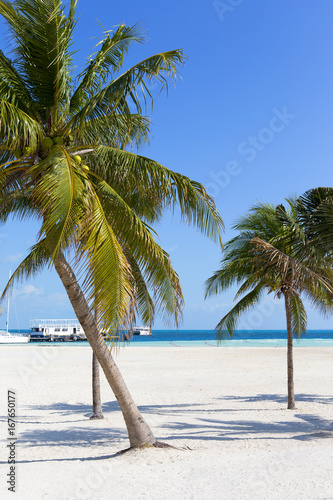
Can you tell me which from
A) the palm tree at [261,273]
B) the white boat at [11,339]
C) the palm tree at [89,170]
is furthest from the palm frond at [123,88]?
the white boat at [11,339]

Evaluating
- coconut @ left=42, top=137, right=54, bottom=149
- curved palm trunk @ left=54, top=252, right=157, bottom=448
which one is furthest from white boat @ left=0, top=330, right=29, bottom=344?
coconut @ left=42, top=137, right=54, bottom=149

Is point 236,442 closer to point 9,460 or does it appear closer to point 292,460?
point 292,460

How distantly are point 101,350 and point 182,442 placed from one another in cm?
271

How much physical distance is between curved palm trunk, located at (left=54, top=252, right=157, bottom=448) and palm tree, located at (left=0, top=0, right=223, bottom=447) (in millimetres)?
16

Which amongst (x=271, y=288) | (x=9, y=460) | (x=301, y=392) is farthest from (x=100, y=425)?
(x=301, y=392)

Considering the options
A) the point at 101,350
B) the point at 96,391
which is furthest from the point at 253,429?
the point at 101,350

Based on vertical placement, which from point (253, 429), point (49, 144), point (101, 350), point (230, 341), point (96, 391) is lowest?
point (230, 341)

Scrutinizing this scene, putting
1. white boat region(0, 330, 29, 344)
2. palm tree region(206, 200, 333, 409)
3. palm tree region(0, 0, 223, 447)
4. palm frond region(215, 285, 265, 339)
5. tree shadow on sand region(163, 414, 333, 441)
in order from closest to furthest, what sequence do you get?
palm tree region(0, 0, 223, 447) → tree shadow on sand region(163, 414, 333, 441) → palm tree region(206, 200, 333, 409) → palm frond region(215, 285, 265, 339) → white boat region(0, 330, 29, 344)

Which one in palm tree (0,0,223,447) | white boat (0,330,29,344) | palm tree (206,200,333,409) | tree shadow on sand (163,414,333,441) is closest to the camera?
palm tree (0,0,223,447)

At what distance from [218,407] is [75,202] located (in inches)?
332

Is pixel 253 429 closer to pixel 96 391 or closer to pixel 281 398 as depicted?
pixel 96 391

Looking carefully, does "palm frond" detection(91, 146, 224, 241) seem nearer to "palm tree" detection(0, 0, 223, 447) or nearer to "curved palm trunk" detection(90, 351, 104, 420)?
"palm tree" detection(0, 0, 223, 447)

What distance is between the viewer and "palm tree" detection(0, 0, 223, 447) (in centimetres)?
540

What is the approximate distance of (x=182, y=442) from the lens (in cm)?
803
